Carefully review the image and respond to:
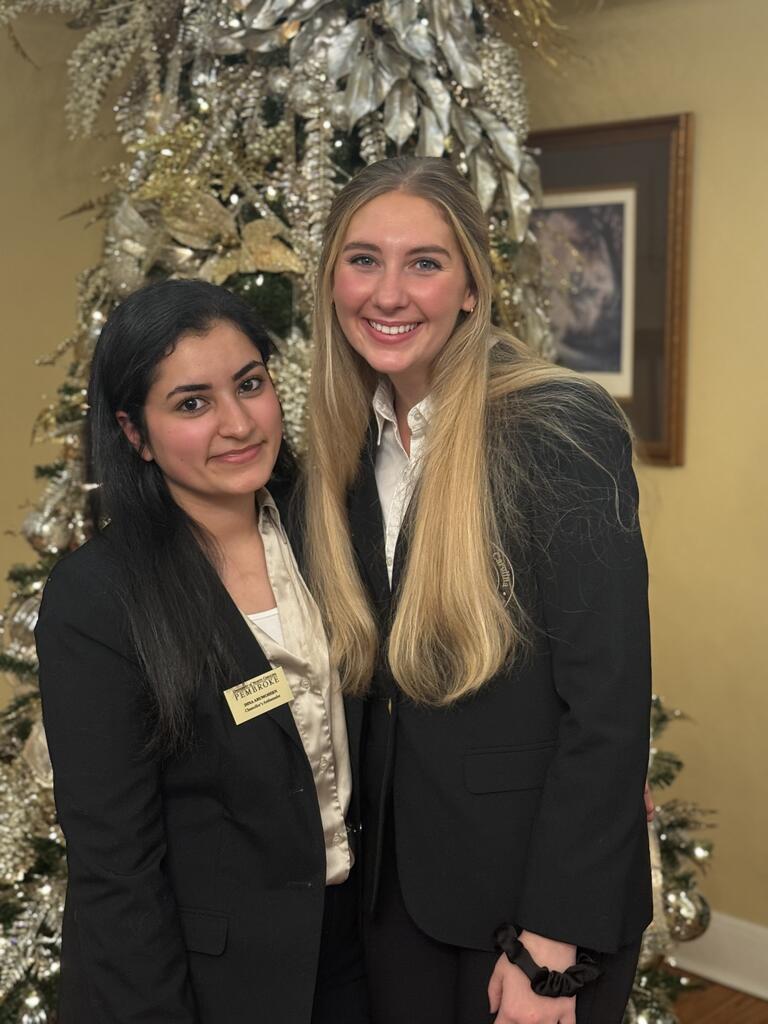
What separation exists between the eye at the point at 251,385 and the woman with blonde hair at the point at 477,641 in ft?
0.54

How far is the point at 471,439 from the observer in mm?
1595

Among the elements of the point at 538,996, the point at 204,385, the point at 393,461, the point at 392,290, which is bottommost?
the point at 538,996

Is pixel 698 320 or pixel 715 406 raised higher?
pixel 698 320

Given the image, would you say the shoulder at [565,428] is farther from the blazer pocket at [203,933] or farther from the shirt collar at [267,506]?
the blazer pocket at [203,933]

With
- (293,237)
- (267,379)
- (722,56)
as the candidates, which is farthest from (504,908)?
(722,56)

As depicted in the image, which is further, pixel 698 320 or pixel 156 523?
pixel 698 320

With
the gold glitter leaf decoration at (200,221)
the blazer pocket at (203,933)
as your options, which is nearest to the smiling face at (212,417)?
the blazer pocket at (203,933)

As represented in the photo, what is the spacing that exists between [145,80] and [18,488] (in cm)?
119

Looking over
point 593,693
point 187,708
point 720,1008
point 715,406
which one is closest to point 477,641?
point 593,693

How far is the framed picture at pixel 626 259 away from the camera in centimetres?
314

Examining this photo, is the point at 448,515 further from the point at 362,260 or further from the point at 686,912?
the point at 686,912

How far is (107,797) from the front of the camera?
1.48 meters

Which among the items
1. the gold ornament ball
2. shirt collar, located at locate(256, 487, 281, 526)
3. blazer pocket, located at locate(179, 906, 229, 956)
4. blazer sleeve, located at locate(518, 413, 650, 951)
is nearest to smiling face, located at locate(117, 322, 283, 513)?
shirt collar, located at locate(256, 487, 281, 526)

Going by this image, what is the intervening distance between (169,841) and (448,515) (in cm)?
57
